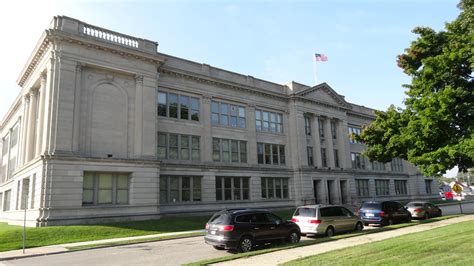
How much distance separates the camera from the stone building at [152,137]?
1030 inches

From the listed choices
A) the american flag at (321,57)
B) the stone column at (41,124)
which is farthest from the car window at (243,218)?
the american flag at (321,57)

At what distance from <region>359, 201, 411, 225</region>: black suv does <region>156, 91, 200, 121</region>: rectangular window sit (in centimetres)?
1816

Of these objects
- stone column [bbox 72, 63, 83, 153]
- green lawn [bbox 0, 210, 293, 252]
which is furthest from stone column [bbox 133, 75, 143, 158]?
green lawn [bbox 0, 210, 293, 252]

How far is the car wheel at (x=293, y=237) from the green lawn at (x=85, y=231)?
424 inches

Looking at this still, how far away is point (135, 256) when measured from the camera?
14.7 metres

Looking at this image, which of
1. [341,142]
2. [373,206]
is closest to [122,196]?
[373,206]

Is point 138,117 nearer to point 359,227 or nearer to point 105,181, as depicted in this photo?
point 105,181

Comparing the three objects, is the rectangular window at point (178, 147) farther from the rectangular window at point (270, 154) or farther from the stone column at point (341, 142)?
the stone column at point (341, 142)

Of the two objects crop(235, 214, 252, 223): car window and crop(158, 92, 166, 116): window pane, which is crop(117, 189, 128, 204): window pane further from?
crop(235, 214, 252, 223): car window

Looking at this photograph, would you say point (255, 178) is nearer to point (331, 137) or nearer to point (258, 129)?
point (258, 129)

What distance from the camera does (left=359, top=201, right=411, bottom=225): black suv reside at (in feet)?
75.6

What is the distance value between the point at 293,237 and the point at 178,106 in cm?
2077

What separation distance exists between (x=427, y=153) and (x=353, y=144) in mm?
29992

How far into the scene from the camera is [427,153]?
2342 centimetres
